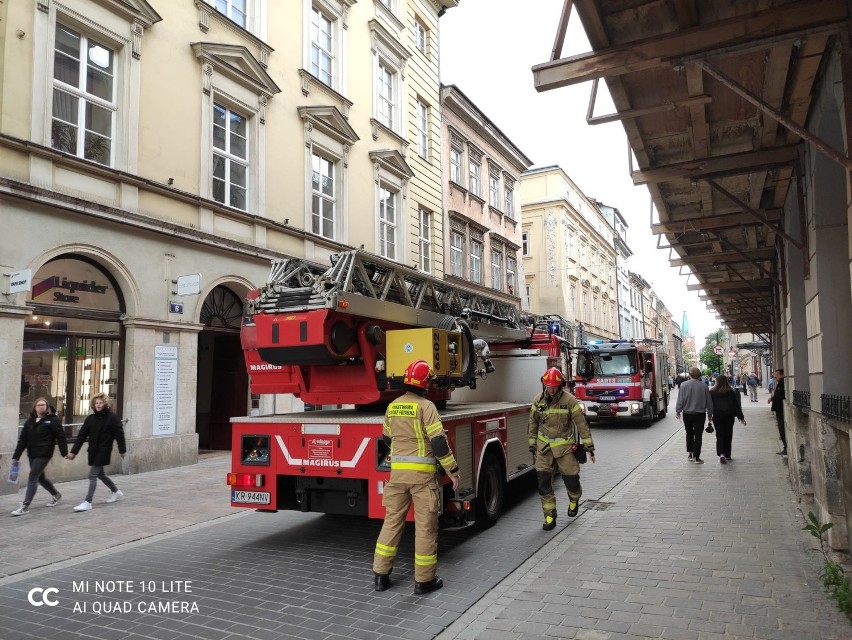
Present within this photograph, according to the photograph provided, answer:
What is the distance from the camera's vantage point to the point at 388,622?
448 centimetres

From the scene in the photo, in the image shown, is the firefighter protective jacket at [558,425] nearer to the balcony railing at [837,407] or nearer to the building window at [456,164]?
the balcony railing at [837,407]

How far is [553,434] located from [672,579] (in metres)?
2.35

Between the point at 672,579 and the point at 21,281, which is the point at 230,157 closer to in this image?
the point at 21,281

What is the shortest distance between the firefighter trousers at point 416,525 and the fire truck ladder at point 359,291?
1892 mm

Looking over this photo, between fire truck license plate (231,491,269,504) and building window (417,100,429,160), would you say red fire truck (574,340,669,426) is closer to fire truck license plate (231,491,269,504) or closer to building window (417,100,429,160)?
building window (417,100,429,160)

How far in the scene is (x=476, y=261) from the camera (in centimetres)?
2738

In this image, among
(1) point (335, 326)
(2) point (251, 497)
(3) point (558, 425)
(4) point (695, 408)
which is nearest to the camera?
(1) point (335, 326)

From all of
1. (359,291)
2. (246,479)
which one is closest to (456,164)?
(359,291)

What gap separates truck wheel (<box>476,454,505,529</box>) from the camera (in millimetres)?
7276

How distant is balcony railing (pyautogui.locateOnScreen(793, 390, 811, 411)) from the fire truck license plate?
6038mm

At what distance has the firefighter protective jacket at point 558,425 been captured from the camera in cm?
732

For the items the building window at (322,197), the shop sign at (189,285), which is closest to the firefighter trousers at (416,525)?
the shop sign at (189,285)

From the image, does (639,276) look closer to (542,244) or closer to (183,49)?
(542,244)

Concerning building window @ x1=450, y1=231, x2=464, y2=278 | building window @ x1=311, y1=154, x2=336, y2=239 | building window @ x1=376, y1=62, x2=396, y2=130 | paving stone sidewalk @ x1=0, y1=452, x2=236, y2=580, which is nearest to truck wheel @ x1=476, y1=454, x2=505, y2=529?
paving stone sidewalk @ x1=0, y1=452, x2=236, y2=580
